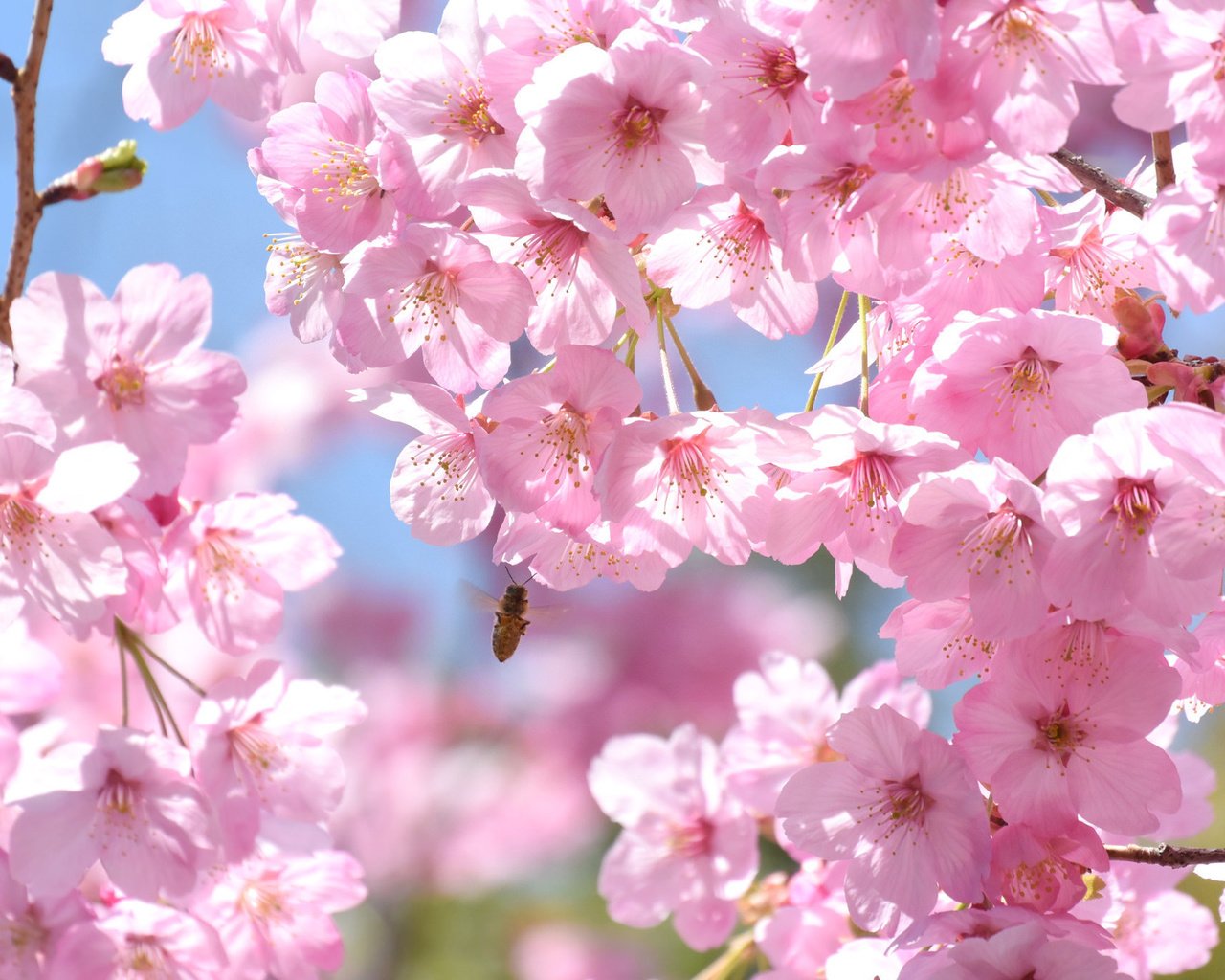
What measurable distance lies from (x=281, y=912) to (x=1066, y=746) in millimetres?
994

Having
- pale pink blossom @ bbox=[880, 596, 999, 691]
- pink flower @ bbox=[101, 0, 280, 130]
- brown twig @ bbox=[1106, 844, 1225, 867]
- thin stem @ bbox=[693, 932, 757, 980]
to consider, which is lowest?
thin stem @ bbox=[693, 932, 757, 980]

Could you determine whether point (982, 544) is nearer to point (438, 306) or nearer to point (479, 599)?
point (438, 306)

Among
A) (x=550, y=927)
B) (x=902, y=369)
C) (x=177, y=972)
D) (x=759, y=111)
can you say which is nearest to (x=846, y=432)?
(x=902, y=369)

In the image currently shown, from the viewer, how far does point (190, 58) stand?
1.25 m

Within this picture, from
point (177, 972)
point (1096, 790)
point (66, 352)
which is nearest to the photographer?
point (1096, 790)

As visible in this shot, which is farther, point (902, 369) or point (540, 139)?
point (902, 369)

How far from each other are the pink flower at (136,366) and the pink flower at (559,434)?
0.44 meters

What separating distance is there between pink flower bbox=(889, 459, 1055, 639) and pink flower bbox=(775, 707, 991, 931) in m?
0.14

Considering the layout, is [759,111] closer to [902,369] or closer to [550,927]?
[902,369]

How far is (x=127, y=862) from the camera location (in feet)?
4.45

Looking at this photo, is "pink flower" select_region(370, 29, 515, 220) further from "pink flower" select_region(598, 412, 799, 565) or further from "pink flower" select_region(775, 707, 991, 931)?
"pink flower" select_region(775, 707, 991, 931)

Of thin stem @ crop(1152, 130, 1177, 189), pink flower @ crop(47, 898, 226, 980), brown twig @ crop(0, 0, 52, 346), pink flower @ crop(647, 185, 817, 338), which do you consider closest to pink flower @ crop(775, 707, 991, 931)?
pink flower @ crop(647, 185, 817, 338)

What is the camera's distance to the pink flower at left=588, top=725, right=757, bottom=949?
5.87 ft

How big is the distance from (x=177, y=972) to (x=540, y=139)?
102 cm
